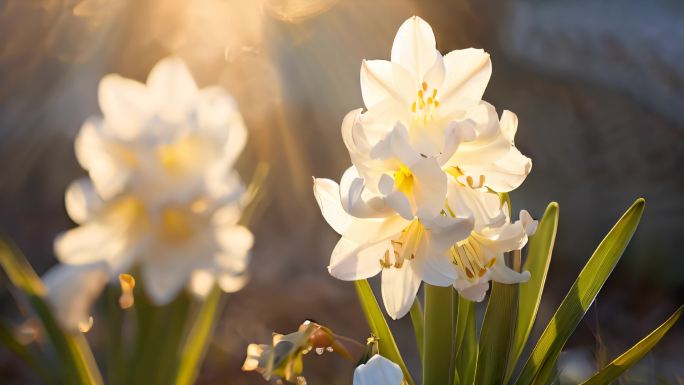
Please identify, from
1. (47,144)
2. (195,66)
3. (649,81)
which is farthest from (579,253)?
(47,144)

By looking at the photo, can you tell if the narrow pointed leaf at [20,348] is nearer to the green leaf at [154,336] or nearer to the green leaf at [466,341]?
the green leaf at [154,336]

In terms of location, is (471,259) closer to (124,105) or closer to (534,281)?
(534,281)

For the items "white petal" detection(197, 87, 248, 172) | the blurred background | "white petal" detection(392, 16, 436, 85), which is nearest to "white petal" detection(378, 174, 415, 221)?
"white petal" detection(392, 16, 436, 85)

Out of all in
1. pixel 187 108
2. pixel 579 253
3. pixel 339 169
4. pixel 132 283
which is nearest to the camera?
pixel 187 108

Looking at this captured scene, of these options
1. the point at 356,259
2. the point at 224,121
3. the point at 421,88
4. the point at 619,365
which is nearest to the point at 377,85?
the point at 421,88

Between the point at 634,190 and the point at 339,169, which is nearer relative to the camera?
the point at 339,169

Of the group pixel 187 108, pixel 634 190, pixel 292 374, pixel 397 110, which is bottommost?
pixel 634 190

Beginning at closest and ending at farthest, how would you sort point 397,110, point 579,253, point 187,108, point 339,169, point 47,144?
point 187,108
point 397,110
point 47,144
point 339,169
point 579,253

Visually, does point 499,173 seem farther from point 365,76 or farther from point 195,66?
point 195,66

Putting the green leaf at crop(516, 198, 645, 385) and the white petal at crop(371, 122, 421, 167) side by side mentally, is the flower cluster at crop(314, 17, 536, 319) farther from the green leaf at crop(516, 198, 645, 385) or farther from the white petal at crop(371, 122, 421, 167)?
the green leaf at crop(516, 198, 645, 385)
